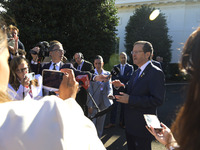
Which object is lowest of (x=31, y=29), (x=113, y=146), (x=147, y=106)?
(x=113, y=146)

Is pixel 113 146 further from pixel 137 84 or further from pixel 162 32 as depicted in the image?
pixel 162 32

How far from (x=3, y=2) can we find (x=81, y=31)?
15.2 feet

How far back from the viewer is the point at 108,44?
497 inches

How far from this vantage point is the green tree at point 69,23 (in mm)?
10023

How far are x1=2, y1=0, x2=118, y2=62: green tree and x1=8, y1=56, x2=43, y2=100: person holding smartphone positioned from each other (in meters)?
7.59

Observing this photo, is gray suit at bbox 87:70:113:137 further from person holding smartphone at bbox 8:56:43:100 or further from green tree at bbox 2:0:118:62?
green tree at bbox 2:0:118:62

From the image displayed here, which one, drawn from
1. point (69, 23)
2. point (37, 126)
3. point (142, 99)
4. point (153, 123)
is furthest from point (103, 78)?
point (69, 23)

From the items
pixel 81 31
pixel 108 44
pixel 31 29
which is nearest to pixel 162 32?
pixel 108 44

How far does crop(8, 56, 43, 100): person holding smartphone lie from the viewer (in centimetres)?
246

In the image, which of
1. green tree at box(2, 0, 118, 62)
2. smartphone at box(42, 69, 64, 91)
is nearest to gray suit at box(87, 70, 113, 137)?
smartphone at box(42, 69, 64, 91)

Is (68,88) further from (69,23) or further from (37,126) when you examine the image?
(69,23)

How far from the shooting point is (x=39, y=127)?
2.76ft

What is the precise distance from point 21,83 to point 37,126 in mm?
1800

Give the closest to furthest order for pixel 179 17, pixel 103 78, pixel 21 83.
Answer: pixel 21 83
pixel 103 78
pixel 179 17
